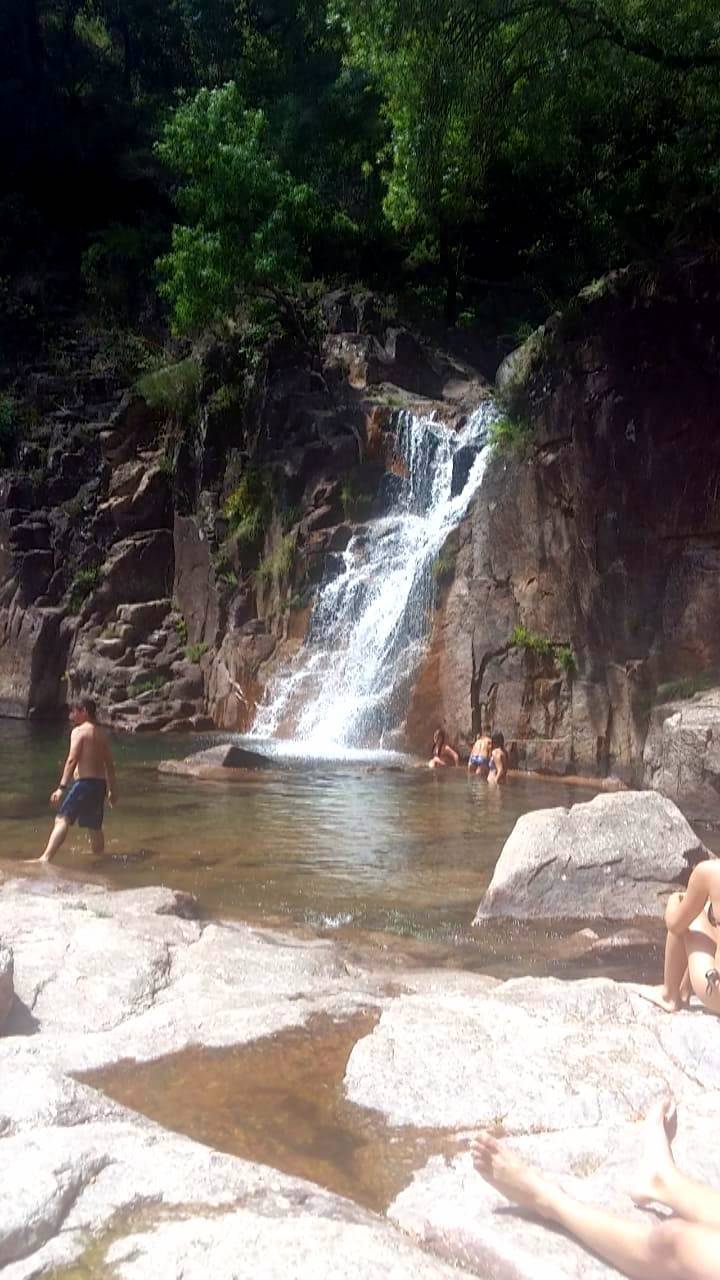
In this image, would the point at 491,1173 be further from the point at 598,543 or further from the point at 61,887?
the point at 598,543

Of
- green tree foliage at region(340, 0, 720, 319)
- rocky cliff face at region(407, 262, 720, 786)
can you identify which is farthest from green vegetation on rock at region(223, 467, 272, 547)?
rocky cliff face at region(407, 262, 720, 786)

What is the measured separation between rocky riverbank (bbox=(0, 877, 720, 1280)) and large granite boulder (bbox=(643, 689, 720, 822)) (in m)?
6.46

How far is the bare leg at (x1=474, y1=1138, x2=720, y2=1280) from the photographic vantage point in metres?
2.72

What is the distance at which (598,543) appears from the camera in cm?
1546

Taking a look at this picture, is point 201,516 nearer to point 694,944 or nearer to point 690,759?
point 690,759

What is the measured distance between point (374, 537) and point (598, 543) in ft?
20.7

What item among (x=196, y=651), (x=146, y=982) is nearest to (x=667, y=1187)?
(x=146, y=982)

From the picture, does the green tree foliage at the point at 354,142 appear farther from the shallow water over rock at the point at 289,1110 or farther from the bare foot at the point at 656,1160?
the bare foot at the point at 656,1160

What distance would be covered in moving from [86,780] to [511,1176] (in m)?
6.97

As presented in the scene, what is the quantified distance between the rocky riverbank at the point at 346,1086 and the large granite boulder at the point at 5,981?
96mm

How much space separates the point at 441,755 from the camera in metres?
16.2

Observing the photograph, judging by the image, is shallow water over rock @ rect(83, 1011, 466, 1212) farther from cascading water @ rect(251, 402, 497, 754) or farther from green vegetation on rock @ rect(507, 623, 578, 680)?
cascading water @ rect(251, 402, 497, 754)

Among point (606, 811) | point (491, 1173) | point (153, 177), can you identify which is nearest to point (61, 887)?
point (606, 811)

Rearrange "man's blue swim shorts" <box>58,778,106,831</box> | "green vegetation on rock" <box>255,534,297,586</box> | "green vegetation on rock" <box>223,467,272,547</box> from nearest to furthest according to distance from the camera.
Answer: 1. "man's blue swim shorts" <box>58,778,106,831</box>
2. "green vegetation on rock" <box>255,534,297,586</box>
3. "green vegetation on rock" <box>223,467,272,547</box>
